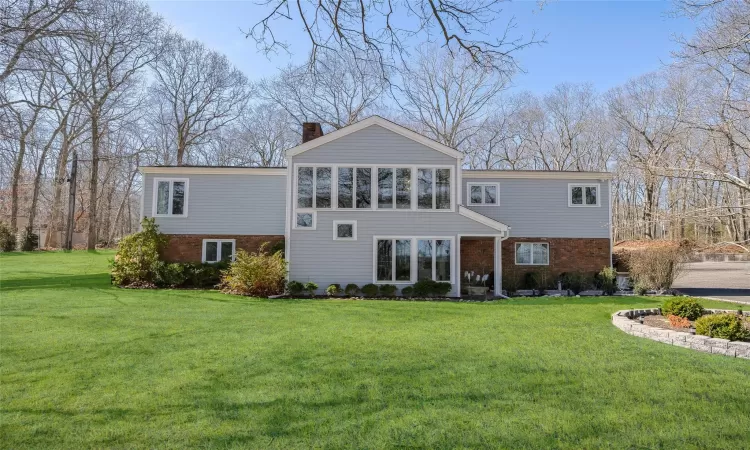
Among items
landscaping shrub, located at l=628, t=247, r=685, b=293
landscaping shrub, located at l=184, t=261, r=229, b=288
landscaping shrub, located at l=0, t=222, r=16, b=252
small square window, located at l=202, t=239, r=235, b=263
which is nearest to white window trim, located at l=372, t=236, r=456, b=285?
landscaping shrub, located at l=184, t=261, r=229, b=288

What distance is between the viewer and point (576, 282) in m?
17.6

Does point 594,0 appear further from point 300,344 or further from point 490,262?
point 490,262

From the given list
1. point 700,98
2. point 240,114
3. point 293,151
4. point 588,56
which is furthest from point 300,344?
point 240,114

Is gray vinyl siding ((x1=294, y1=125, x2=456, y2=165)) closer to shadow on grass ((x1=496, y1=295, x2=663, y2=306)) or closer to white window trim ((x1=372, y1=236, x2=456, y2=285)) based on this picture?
white window trim ((x1=372, y1=236, x2=456, y2=285))

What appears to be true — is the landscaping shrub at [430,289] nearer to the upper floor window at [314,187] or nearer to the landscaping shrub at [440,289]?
the landscaping shrub at [440,289]

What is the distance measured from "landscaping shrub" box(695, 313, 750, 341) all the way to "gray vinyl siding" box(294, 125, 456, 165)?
1021 centimetres

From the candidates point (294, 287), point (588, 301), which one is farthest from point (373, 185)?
point (588, 301)

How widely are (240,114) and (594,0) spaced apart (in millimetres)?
33657

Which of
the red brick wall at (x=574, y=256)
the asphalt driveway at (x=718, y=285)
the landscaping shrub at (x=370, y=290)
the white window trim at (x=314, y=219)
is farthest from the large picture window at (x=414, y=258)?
the asphalt driveway at (x=718, y=285)

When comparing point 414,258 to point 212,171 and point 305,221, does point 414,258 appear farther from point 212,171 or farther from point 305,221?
point 212,171

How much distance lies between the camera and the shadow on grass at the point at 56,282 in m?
14.6

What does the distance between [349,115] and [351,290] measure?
791 inches

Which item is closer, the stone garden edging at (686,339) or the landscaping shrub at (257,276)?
the stone garden edging at (686,339)

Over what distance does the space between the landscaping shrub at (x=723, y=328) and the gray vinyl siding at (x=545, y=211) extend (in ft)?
38.2
